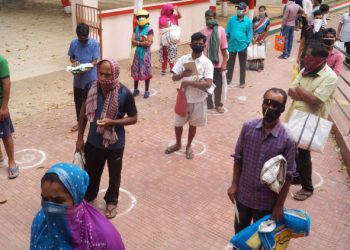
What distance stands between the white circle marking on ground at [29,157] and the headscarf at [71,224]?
3417 millimetres

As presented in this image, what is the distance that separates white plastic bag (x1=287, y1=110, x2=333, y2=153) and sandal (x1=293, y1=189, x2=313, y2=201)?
746 millimetres

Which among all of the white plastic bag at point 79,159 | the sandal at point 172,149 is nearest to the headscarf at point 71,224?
the white plastic bag at point 79,159

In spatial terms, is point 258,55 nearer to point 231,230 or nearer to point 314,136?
point 314,136

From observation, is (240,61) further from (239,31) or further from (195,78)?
(195,78)

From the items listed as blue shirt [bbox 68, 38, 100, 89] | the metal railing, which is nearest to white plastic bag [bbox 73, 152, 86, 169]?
blue shirt [bbox 68, 38, 100, 89]

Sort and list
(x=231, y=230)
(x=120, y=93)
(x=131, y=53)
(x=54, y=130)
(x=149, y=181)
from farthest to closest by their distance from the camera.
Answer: (x=131, y=53) → (x=54, y=130) → (x=149, y=181) → (x=231, y=230) → (x=120, y=93)

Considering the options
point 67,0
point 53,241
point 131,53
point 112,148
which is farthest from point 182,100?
point 67,0

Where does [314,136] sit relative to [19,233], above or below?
above

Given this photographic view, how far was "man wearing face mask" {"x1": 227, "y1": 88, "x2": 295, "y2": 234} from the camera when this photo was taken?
9.66 feet

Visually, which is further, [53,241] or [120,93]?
[120,93]

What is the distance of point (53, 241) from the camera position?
2.19m

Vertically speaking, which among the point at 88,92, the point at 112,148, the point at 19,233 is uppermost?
the point at 88,92

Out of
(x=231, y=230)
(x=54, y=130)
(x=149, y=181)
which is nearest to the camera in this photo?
(x=231, y=230)

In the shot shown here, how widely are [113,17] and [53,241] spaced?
911 cm
